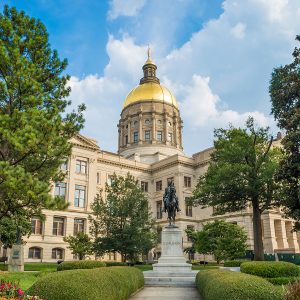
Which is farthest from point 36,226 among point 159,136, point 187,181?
point 159,136

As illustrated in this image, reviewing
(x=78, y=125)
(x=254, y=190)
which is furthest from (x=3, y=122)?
(x=254, y=190)

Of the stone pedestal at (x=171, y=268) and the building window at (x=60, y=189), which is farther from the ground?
the building window at (x=60, y=189)

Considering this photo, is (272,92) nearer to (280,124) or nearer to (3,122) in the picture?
(280,124)

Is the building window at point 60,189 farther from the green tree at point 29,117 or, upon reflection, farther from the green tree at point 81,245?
the green tree at point 29,117

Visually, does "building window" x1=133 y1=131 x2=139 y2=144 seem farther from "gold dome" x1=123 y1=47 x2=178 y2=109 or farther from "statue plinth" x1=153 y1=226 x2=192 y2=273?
"statue plinth" x1=153 y1=226 x2=192 y2=273

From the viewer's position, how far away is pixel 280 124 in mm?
25219

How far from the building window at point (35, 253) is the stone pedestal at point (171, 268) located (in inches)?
1222

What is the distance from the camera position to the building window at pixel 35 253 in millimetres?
49469

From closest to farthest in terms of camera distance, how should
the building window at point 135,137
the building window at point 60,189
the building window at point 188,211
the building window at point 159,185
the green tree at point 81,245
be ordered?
the green tree at point 81,245
the building window at point 60,189
the building window at point 188,211
the building window at point 159,185
the building window at point 135,137

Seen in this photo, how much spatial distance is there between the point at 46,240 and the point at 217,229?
996 inches

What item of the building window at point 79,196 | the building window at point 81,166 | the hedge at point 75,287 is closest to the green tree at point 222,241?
the building window at point 79,196

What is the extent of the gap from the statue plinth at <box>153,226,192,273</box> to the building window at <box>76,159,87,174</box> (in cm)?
3456

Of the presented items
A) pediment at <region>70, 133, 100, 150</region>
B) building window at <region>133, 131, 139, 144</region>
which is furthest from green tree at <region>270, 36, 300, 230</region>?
building window at <region>133, 131, 139, 144</region>

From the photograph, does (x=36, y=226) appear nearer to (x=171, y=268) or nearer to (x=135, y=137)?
(x=171, y=268)
